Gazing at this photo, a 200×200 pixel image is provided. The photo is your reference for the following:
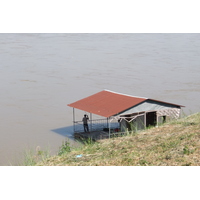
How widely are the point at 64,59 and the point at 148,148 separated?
2456cm

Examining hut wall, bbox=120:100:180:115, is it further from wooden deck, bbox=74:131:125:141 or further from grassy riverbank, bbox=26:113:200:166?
grassy riverbank, bbox=26:113:200:166

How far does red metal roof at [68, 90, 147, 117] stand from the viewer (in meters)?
14.3

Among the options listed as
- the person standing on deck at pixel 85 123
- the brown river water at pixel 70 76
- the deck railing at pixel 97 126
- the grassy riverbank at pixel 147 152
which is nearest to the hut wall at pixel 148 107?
the brown river water at pixel 70 76

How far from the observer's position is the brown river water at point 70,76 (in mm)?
18344

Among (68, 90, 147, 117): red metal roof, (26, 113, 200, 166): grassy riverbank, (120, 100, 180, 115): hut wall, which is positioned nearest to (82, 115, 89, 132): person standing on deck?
(68, 90, 147, 117): red metal roof

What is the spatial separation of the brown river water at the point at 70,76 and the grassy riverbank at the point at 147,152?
216 inches

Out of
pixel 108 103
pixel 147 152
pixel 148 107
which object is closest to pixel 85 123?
pixel 108 103

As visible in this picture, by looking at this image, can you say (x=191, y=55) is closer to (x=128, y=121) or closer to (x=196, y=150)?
(x=128, y=121)

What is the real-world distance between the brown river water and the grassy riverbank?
548cm

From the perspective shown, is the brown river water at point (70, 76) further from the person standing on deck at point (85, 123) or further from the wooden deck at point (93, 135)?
the person standing on deck at point (85, 123)

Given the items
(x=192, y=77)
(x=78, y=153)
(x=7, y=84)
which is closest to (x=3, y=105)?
(x=7, y=84)

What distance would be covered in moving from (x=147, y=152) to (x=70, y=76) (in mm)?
20667

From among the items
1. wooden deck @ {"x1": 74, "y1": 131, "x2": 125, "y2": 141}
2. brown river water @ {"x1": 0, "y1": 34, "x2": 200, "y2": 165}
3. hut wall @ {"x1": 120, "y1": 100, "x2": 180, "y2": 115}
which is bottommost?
wooden deck @ {"x1": 74, "y1": 131, "x2": 125, "y2": 141}

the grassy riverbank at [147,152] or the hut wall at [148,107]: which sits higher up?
the hut wall at [148,107]
